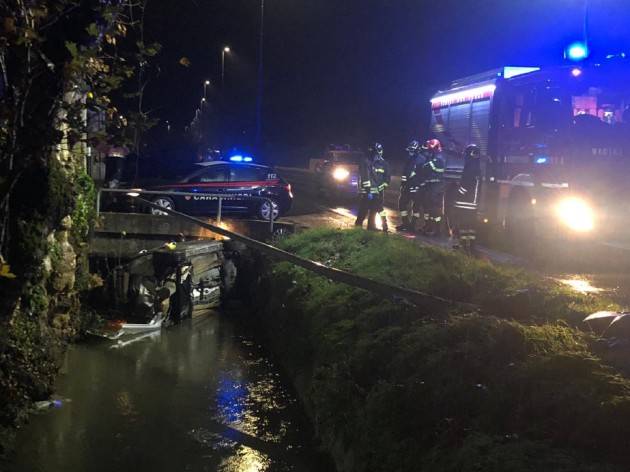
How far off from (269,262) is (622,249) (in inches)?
225

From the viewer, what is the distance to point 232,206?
17.0 metres

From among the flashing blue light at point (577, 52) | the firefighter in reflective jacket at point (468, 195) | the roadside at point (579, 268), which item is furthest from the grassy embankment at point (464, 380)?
the flashing blue light at point (577, 52)

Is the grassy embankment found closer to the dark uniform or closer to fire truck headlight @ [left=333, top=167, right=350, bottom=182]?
the dark uniform

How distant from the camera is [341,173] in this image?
2303 centimetres

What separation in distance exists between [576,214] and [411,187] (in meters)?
3.57

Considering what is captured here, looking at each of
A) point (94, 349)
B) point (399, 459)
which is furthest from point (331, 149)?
point (399, 459)

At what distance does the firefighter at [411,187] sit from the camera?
13.7 meters

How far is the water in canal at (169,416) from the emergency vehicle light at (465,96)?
6898 millimetres

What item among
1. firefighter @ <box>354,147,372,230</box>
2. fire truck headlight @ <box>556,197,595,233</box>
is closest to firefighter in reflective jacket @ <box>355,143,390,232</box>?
firefighter @ <box>354,147,372,230</box>

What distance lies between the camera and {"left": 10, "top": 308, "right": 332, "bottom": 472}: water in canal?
5801 millimetres

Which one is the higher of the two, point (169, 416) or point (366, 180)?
point (366, 180)

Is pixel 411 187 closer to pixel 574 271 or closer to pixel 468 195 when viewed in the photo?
pixel 468 195

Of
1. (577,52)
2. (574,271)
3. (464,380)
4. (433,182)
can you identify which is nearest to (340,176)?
(433,182)

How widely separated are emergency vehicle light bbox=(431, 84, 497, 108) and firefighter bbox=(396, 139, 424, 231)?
1476 millimetres
